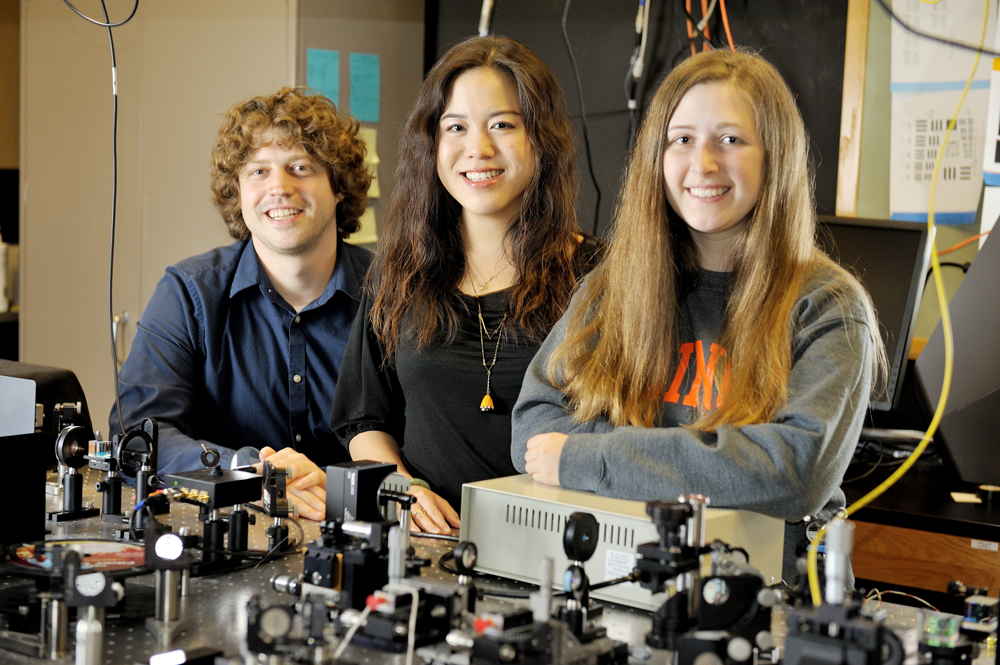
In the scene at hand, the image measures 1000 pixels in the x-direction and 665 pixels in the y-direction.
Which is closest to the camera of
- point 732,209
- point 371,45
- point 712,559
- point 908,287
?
point 712,559

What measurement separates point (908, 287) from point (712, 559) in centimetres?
166

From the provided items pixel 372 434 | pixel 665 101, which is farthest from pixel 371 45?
pixel 665 101

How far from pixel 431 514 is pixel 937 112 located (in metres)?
1.89

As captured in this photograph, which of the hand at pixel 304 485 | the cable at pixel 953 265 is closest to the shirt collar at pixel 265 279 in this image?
the hand at pixel 304 485

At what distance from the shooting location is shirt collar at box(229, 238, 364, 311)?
2295 millimetres

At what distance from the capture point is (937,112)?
262 centimetres

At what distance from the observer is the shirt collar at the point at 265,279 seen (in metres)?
2.29

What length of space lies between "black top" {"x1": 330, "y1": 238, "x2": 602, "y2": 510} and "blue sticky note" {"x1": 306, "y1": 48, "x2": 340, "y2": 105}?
1607 mm

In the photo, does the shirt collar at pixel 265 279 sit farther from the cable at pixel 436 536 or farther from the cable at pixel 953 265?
the cable at pixel 953 265

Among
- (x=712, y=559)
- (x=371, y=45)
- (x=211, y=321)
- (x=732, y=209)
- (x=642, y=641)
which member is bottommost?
(x=642, y=641)

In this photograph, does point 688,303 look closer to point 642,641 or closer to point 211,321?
point 642,641

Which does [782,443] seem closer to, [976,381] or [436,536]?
[436,536]

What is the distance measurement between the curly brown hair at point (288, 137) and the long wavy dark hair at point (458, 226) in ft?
1.25

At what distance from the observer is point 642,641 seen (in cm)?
107
